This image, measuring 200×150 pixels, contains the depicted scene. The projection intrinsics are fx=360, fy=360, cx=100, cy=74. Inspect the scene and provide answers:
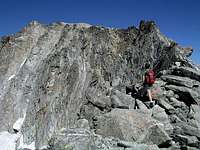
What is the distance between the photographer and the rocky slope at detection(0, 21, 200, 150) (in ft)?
76.8

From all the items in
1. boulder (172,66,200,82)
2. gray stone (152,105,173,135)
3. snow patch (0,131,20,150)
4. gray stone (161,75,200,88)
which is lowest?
snow patch (0,131,20,150)

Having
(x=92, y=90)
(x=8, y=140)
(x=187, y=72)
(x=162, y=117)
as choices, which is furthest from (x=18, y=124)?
(x=162, y=117)

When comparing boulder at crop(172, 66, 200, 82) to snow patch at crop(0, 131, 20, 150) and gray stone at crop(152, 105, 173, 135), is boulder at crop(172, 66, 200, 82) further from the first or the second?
snow patch at crop(0, 131, 20, 150)

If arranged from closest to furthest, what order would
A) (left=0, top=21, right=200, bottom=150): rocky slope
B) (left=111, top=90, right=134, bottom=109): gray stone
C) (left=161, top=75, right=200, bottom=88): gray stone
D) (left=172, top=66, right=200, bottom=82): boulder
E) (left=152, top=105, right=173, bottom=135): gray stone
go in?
(left=0, top=21, right=200, bottom=150): rocky slope → (left=152, top=105, right=173, bottom=135): gray stone → (left=111, top=90, right=134, bottom=109): gray stone → (left=161, top=75, right=200, bottom=88): gray stone → (left=172, top=66, right=200, bottom=82): boulder

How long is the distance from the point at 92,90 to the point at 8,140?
1202 cm

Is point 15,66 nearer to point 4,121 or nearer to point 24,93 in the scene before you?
point 24,93

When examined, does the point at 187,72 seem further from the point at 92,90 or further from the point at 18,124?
the point at 18,124

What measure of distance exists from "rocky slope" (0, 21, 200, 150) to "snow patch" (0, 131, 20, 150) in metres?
0.11

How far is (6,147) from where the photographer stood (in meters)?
39.1

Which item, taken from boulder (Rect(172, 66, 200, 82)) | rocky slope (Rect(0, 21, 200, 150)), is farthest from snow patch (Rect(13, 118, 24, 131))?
boulder (Rect(172, 66, 200, 82))

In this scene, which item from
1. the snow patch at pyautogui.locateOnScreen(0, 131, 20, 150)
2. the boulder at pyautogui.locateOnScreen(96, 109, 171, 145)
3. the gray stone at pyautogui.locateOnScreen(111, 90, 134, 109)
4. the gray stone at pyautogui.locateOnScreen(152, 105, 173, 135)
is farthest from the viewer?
the snow patch at pyautogui.locateOnScreen(0, 131, 20, 150)

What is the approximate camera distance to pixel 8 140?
133 feet

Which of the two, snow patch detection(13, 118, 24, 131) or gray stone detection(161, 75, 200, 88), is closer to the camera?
gray stone detection(161, 75, 200, 88)

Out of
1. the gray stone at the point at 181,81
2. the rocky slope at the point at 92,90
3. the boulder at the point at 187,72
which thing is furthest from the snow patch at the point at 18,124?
the boulder at the point at 187,72
